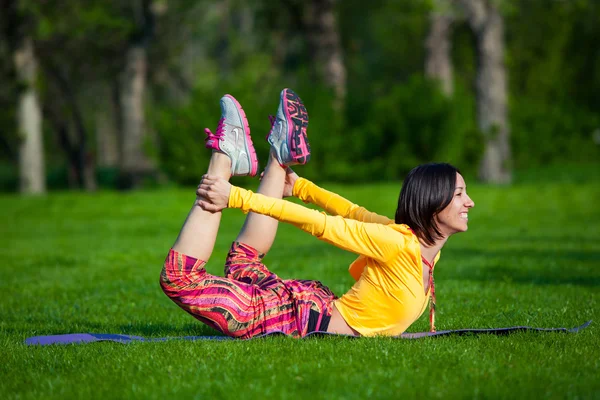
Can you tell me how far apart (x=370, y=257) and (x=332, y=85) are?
63.9 ft

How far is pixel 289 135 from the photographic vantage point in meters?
5.20

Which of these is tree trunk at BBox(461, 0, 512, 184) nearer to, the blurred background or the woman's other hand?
the blurred background

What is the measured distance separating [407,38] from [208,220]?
36.4 m

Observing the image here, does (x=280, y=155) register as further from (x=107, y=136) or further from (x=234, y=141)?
(x=107, y=136)

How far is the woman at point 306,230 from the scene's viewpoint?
4645mm

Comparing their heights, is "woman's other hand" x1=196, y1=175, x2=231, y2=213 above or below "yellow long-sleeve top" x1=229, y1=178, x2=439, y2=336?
above

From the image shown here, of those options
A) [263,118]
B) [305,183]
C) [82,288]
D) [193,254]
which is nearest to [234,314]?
[193,254]

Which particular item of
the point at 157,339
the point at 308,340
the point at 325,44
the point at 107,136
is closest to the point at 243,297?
the point at 308,340

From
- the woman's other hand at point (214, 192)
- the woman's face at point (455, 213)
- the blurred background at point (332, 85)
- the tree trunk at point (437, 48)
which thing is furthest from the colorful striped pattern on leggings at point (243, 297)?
the tree trunk at point (437, 48)

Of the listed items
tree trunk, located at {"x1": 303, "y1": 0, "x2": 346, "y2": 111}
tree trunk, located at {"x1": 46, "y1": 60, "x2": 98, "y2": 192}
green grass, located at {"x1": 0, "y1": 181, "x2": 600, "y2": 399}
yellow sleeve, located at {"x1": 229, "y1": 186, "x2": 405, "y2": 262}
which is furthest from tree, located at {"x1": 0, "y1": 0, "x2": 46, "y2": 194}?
yellow sleeve, located at {"x1": 229, "y1": 186, "x2": 405, "y2": 262}

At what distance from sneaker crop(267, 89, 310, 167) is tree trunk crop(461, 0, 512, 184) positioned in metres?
18.3

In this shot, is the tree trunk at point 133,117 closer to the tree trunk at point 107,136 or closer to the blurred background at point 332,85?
the blurred background at point 332,85

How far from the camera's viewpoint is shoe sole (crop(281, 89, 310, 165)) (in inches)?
205

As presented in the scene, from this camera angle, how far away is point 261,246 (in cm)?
540
